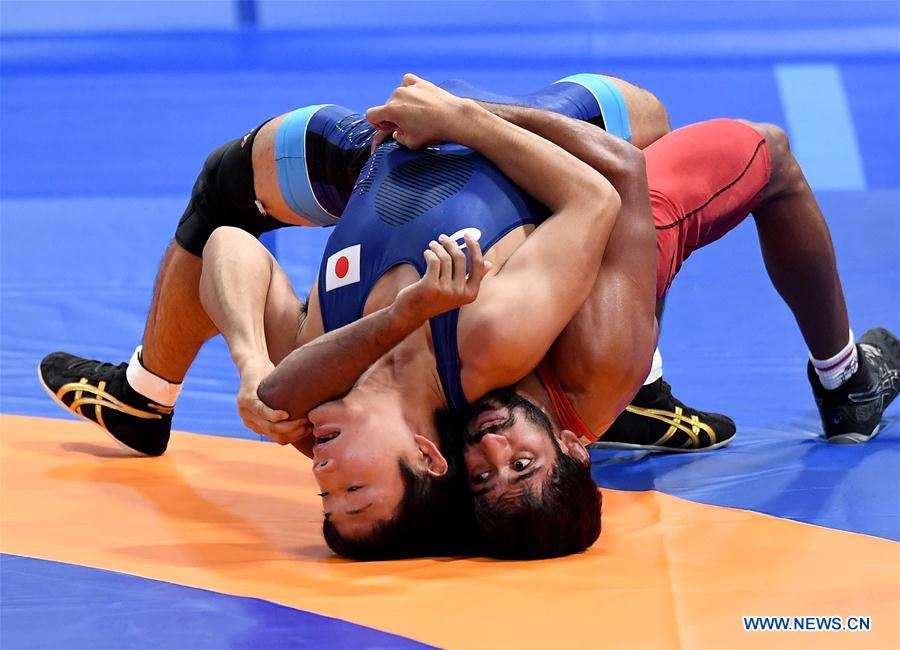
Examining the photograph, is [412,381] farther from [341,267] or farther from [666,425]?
[666,425]

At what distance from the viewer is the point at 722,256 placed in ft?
17.4

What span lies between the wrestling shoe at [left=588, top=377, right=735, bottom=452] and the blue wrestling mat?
6 centimetres

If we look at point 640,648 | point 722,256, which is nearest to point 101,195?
point 722,256

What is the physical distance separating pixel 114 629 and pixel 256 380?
0.62 meters

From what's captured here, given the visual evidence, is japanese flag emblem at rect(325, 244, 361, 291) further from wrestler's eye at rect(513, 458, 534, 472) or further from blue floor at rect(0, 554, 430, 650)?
blue floor at rect(0, 554, 430, 650)

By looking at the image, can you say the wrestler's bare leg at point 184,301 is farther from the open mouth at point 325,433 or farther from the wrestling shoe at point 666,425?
the wrestling shoe at point 666,425

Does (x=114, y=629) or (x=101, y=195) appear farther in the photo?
(x=101, y=195)

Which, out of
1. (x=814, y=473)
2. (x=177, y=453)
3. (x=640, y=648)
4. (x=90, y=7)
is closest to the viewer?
(x=640, y=648)

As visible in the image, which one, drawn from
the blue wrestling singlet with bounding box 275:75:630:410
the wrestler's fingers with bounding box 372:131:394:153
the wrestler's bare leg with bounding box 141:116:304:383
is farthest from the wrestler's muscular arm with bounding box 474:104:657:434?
the wrestler's bare leg with bounding box 141:116:304:383

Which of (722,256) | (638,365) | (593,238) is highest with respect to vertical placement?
(593,238)

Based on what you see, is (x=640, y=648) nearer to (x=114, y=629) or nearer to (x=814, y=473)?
(x=114, y=629)

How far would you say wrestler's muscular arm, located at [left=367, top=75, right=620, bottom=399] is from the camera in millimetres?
2562

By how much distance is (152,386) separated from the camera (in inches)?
139

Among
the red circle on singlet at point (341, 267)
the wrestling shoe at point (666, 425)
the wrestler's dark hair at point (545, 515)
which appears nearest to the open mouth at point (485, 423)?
the wrestler's dark hair at point (545, 515)
